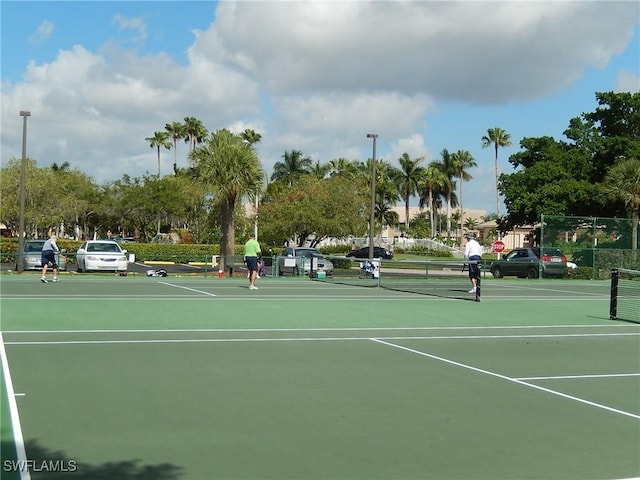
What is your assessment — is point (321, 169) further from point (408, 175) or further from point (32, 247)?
point (32, 247)

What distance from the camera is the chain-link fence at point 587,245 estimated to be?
119 feet

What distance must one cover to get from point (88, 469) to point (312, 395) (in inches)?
129

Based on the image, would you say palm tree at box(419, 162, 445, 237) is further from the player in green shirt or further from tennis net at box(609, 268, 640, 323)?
the player in green shirt

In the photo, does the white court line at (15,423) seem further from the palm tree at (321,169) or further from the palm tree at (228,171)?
the palm tree at (321,169)

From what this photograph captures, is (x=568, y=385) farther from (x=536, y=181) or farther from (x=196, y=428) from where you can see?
(x=536, y=181)

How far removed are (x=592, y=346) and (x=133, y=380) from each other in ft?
26.5

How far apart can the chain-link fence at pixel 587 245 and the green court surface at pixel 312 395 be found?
19.8m

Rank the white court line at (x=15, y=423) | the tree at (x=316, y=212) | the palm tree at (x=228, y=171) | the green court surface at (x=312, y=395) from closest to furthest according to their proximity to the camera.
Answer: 1. the white court line at (x=15, y=423)
2. the green court surface at (x=312, y=395)
3. the palm tree at (x=228, y=171)
4. the tree at (x=316, y=212)

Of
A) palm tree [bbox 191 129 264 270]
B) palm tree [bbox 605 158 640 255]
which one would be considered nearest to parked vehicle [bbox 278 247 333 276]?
palm tree [bbox 191 129 264 270]

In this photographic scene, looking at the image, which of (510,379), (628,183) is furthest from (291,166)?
(510,379)

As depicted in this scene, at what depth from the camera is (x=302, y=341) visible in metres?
12.8

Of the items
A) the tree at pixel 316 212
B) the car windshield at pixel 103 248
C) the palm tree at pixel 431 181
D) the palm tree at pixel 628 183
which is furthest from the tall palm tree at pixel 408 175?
the car windshield at pixel 103 248

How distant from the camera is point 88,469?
216 inches

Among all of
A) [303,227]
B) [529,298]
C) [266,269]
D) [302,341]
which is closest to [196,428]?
[302,341]
